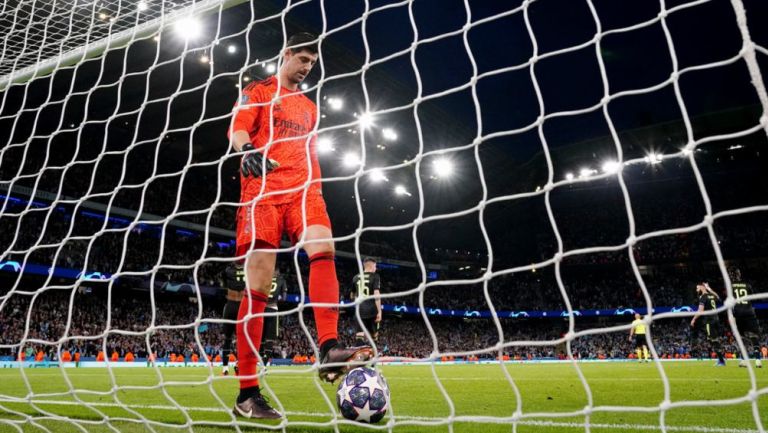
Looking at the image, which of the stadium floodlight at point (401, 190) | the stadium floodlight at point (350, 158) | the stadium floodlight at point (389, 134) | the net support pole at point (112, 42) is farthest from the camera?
the stadium floodlight at point (401, 190)

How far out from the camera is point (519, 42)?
28.2 metres

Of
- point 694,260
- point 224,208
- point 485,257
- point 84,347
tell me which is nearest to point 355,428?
point 84,347

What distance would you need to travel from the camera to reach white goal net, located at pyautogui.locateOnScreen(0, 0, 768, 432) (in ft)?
26.8

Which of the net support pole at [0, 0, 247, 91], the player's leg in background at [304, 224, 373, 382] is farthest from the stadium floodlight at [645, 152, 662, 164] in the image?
the net support pole at [0, 0, 247, 91]

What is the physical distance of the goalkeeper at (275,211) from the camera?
2.77 metres

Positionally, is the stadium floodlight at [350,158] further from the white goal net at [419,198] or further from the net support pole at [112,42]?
the net support pole at [112,42]

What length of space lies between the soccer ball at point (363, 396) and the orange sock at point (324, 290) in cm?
26

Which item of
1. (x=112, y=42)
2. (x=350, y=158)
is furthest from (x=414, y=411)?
(x=350, y=158)

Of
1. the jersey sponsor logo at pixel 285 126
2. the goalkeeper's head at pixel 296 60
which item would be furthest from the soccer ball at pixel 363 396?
the goalkeeper's head at pixel 296 60

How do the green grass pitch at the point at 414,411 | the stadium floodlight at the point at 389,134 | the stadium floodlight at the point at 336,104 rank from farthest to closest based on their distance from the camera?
the stadium floodlight at the point at 389,134 < the stadium floodlight at the point at 336,104 < the green grass pitch at the point at 414,411

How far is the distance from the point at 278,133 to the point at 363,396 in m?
1.65

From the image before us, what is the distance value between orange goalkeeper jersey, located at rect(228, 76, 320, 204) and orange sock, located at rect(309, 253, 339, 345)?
445 millimetres

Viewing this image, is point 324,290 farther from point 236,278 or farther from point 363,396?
point 236,278

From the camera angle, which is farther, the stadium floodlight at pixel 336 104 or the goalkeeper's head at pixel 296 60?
the stadium floodlight at pixel 336 104
